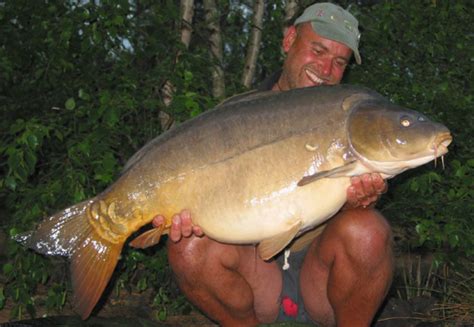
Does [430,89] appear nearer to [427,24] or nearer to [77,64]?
[427,24]

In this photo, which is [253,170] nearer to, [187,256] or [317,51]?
[187,256]

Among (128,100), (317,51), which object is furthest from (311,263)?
(128,100)

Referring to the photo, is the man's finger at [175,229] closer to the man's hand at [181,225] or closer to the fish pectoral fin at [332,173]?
the man's hand at [181,225]

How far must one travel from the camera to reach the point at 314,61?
3.45 m

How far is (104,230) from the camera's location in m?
2.70

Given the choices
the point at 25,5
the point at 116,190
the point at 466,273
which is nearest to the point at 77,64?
the point at 25,5

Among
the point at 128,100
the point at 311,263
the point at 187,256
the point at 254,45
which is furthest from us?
the point at 254,45

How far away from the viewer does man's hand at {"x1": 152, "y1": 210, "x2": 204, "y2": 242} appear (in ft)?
8.89

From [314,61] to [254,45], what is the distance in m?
1.57

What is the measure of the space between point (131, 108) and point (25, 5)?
1.15 metres

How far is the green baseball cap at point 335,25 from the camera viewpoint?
3.39 m

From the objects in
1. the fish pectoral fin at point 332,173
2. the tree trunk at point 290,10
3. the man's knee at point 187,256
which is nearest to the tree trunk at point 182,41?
the tree trunk at point 290,10

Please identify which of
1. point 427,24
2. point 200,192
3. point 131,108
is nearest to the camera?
point 200,192

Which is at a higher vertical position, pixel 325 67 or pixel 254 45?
pixel 325 67
